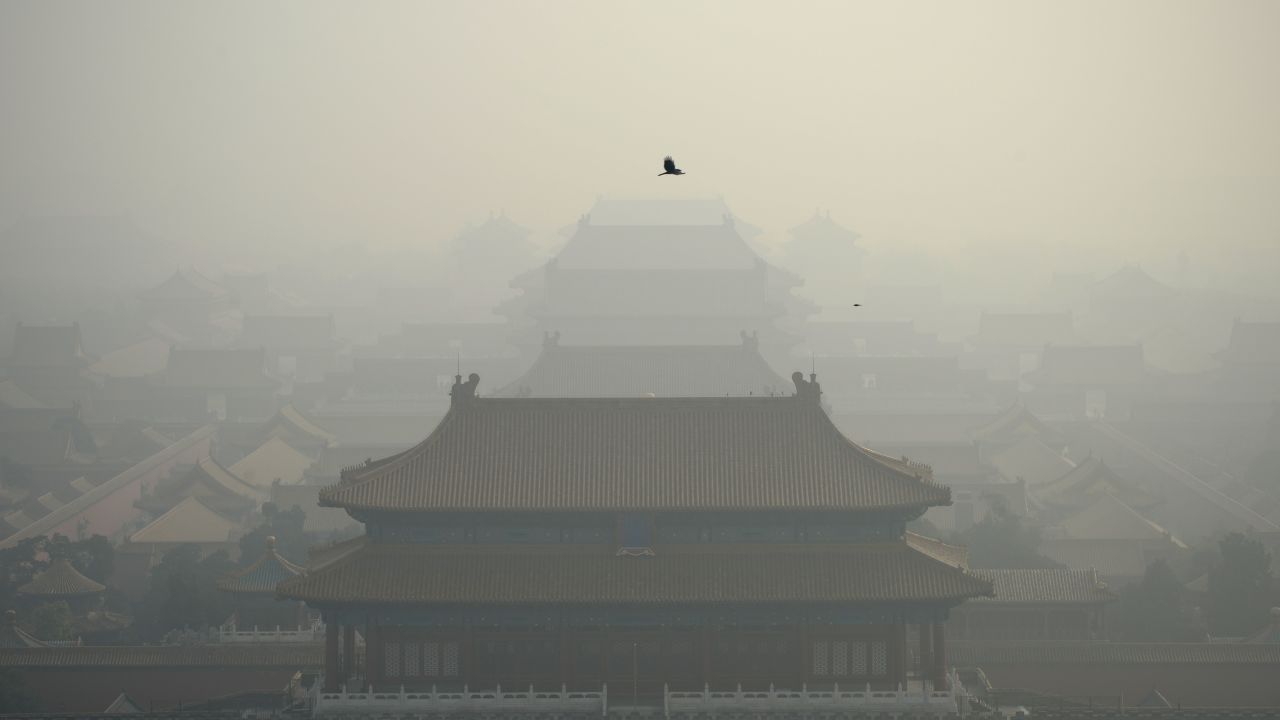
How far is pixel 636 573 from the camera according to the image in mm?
37156

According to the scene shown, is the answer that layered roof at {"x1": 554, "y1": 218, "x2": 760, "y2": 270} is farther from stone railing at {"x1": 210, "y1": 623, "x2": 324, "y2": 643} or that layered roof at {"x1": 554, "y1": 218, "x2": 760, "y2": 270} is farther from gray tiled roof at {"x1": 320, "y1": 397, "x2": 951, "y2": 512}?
gray tiled roof at {"x1": 320, "y1": 397, "x2": 951, "y2": 512}

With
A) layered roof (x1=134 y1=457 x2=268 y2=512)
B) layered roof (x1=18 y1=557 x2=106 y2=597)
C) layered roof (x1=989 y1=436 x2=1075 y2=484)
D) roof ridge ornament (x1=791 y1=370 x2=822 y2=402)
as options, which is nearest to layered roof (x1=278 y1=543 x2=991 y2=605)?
roof ridge ornament (x1=791 y1=370 x2=822 y2=402)

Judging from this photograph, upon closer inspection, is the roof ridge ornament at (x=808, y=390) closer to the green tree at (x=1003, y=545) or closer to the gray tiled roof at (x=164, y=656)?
the green tree at (x=1003, y=545)

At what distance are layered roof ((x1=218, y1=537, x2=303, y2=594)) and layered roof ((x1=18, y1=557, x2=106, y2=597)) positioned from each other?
6.96m

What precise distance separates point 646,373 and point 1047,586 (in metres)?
22.4

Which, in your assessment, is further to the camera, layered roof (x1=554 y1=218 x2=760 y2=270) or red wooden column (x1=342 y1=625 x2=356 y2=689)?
layered roof (x1=554 y1=218 x2=760 y2=270)

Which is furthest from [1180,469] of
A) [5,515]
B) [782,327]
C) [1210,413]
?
[5,515]

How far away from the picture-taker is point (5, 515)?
6575 centimetres

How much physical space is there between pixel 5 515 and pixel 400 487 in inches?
1327

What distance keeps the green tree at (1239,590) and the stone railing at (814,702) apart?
1291 centimetres

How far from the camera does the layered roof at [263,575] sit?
4391 cm

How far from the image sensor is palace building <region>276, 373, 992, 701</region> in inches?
1451

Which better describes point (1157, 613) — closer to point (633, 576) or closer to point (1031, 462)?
point (633, 576)

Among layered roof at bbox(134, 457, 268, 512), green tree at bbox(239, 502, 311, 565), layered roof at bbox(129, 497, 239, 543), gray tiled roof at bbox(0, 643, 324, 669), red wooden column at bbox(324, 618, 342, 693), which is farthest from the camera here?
layered roof at bbox(134, 457, 268, 512)
